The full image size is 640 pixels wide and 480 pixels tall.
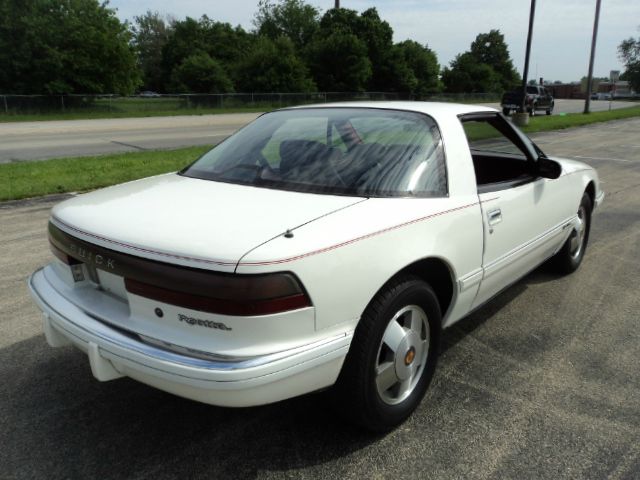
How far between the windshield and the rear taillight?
2.38 feet

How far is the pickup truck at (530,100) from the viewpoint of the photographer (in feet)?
116

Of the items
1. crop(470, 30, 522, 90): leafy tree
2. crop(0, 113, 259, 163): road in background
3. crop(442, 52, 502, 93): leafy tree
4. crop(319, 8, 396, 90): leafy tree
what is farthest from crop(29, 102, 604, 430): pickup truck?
crop(470, 30, 522, 90): leafy tree

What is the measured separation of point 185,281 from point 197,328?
18 centimetres

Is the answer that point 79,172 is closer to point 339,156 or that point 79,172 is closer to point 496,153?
point 496,153

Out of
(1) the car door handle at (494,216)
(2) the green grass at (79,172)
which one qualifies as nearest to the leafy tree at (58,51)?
(2) the green grass at (79,172)

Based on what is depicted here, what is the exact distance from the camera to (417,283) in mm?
2521

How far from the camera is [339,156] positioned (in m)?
2.88

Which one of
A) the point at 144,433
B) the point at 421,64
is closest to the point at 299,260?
the point at 144,433

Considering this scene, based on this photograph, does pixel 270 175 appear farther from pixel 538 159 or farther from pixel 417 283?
pixel 538 159

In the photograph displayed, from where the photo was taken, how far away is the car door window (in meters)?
3.33

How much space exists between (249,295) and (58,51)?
3802 cm

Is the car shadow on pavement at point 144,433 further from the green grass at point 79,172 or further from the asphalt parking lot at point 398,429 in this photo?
the green grass at point 79,172

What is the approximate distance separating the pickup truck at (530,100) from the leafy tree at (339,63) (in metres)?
16.6

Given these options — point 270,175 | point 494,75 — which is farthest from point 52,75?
point 494,75
